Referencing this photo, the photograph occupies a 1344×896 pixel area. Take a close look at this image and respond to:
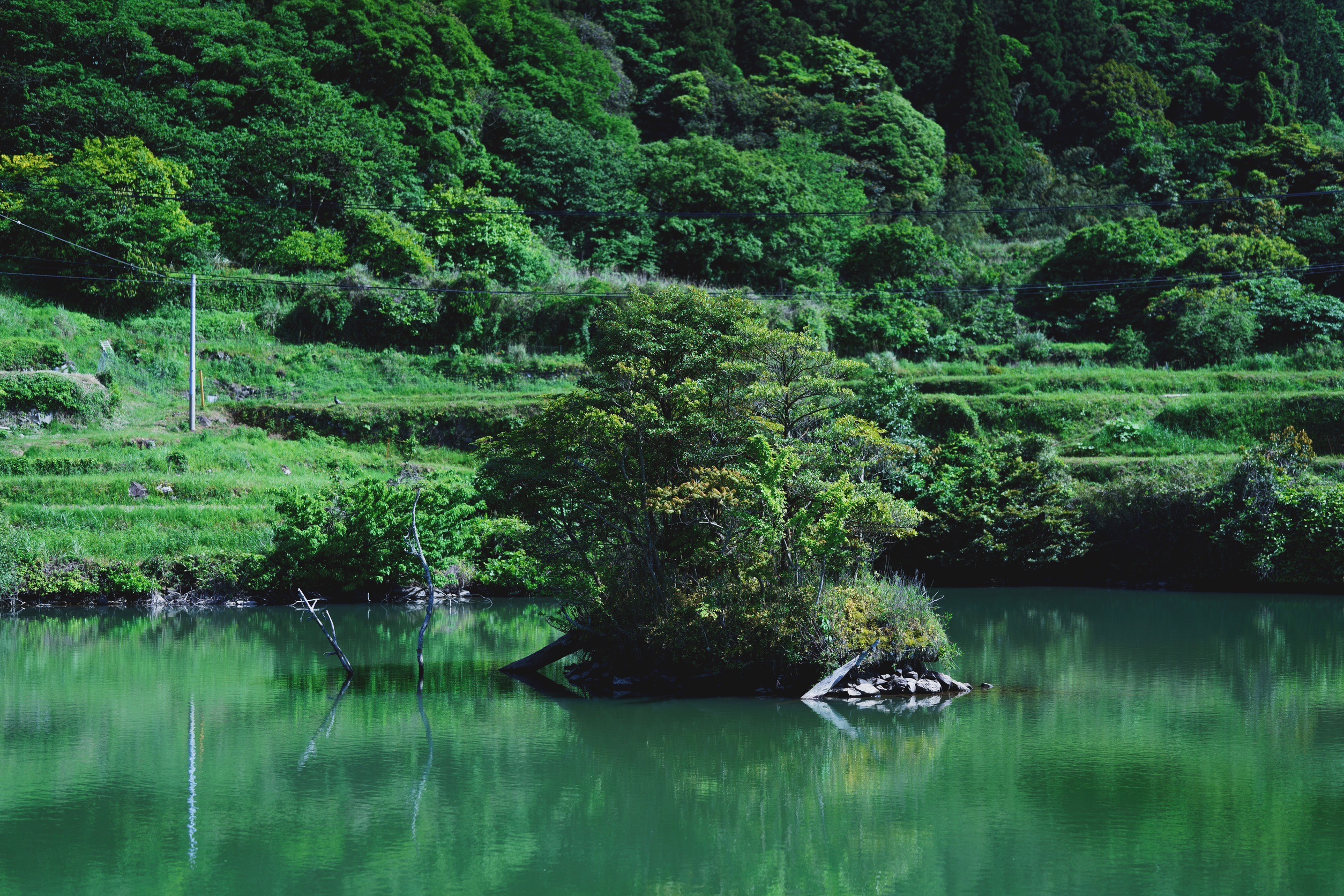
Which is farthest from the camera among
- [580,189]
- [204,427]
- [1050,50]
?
[1050,50]

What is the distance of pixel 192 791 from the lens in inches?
545

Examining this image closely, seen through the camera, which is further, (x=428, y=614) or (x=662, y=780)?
(x=428, y=614)

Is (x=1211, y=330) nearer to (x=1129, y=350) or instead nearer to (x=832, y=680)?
(x=1129, y=350)

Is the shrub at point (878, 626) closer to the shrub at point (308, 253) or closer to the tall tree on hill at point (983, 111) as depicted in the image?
the shrub at point (308, 253)

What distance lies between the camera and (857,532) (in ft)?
62.9

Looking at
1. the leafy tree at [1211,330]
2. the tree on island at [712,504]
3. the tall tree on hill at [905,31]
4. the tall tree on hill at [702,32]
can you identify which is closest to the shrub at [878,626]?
the tree on island at [712,504]

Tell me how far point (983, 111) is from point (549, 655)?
58.7 m

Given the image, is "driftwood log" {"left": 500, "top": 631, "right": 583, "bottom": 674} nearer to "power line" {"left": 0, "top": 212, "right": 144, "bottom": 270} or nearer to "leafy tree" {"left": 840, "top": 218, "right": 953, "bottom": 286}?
"power line" {"left": 0, "top": 212, "right": 144, "bottom": 270}

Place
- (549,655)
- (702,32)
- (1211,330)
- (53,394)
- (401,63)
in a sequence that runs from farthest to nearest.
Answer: (702,32) → (401,63) → (1211,330) → (53,394) → (549,655)

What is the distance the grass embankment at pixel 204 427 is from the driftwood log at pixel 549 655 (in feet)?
35.7

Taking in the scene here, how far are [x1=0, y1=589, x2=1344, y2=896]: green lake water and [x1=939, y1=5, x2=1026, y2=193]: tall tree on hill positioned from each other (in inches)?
1959

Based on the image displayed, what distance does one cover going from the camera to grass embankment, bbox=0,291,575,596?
1184 inches

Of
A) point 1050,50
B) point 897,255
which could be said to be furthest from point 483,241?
point 1050,50

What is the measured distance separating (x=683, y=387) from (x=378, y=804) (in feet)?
26.0
